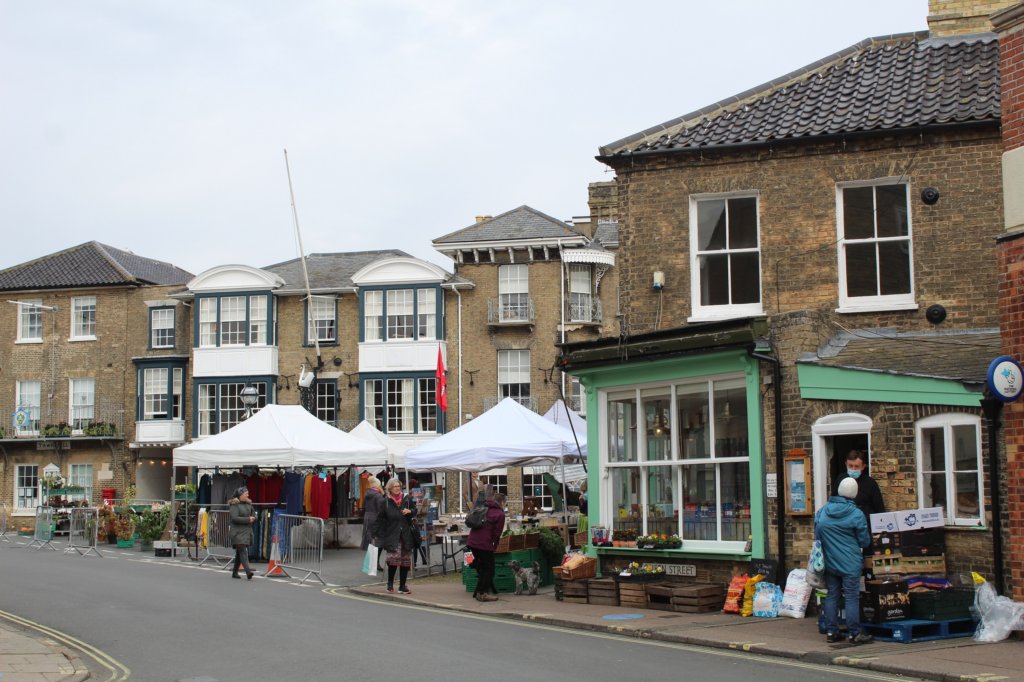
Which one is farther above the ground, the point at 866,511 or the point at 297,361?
the point at 297,361

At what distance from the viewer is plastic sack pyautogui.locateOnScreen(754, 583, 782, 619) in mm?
14070

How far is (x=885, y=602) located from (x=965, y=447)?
2222 millimetres

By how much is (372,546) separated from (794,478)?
8.51 metres

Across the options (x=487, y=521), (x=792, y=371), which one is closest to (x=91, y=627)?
(x=487, y=521)

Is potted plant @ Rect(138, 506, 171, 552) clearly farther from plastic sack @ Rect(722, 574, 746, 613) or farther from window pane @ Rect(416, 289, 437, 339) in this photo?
plastic sack @ Rect(722, 574, 746, 613)

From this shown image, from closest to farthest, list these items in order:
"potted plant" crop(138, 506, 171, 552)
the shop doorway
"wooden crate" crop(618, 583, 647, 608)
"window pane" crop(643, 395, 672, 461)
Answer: the shop doorway
"wooden crate" crop(618, 583, 647, 608)
"window pane" crop(643, 395, 672, 461)
"potted plant" crop(138, 506, 171, 552)

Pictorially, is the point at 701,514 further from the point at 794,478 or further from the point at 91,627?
the point at 91,627

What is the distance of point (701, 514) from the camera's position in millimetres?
15914

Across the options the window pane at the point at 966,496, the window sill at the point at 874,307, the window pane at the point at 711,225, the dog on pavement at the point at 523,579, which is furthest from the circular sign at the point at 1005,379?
the dog on pavement at the point at 523,579

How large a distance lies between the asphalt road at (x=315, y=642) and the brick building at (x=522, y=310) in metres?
21.5

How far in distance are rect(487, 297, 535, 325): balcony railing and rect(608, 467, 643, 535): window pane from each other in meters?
22.6

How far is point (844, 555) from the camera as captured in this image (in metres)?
11.8

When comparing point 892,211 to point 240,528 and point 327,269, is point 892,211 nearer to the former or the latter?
point 240,528

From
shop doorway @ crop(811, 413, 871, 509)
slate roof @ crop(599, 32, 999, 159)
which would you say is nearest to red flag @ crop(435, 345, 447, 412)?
slate roof @ crop(599, 32, 999, 159)
